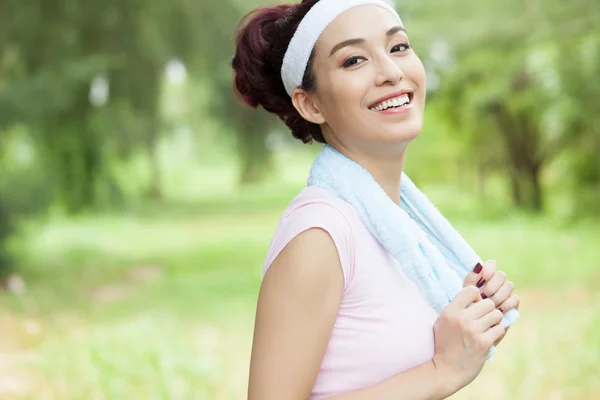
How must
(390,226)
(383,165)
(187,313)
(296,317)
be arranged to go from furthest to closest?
1. (187,313)
2. (383,165)
3. (390,226)
4. (296,317)

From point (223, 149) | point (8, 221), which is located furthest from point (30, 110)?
point (223, 149)

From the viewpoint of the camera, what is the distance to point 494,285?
1.32m

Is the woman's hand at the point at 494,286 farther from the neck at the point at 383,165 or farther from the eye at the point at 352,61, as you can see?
the eye at the point at 352,61

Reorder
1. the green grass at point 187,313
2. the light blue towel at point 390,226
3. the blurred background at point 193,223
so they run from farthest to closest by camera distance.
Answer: the blurred background at point 193,223, the green grass at point 187,313, the light blue towel at point 390,226

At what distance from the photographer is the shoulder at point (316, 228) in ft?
3.76

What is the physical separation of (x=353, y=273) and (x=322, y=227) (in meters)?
0.09

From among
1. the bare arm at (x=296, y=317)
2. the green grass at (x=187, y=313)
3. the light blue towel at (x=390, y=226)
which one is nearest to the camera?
the bare arm at (x=296, y=317)

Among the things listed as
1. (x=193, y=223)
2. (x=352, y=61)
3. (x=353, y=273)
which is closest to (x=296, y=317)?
(x=353, y=273)

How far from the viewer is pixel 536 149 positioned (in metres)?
11.4

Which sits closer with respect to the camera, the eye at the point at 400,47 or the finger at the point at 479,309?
the finger at the point at 479,309

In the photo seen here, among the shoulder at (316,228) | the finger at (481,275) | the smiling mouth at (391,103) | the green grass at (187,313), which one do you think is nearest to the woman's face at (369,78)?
the smiling mouth at (391,103)

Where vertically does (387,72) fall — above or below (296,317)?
above

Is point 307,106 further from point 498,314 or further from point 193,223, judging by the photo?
point 193,223

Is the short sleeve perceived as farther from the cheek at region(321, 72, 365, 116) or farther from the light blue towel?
the cheek at region(321, 72, 365, 116)
